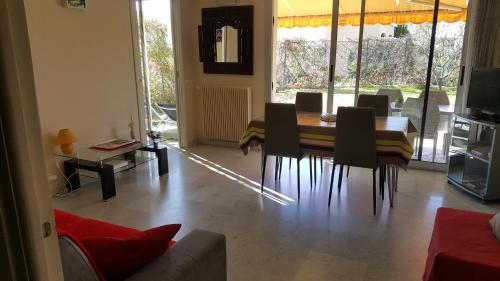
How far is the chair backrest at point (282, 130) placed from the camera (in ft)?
10.9

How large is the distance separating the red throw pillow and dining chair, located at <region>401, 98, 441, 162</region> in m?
3.98

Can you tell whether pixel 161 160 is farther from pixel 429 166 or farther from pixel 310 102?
pixel 429 166

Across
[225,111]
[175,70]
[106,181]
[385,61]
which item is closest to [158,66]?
[175,70]

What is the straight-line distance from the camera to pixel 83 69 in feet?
12.9

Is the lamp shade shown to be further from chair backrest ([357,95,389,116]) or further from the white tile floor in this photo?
chair backrest ([357,95,389,116])

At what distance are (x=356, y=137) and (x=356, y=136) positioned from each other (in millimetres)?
11

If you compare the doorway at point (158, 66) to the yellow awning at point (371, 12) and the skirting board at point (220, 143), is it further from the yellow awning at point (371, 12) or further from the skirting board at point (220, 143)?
the yellow awning at point (371, 12)

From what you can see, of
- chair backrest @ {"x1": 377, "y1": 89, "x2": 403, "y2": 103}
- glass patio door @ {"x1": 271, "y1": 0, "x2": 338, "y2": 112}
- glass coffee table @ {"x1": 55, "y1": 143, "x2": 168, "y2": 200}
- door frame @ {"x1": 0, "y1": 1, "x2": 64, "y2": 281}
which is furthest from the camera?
glass patio door @ {"x1": 271, "y1": 0, "x2": 338, "y2": 112}

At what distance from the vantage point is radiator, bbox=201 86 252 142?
5218 millimetres

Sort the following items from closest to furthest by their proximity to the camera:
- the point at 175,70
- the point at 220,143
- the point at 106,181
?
the point at 106,181
the point at 175,70
the point at 220,143

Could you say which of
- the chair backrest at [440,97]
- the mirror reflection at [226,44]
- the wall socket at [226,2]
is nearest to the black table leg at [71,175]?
the mirror reflection at [226,44]

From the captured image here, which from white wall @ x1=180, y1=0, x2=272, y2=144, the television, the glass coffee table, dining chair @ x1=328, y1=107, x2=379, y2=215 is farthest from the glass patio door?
the glass coffee table

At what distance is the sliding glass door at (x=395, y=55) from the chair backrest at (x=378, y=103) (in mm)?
732

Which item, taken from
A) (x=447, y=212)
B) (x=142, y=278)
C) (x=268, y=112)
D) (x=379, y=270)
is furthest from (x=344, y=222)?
(x=142, y=278)
